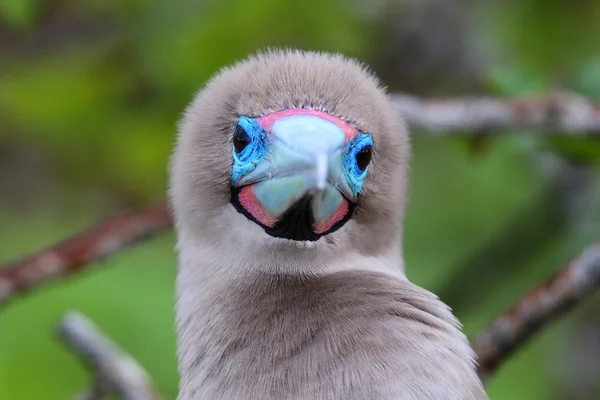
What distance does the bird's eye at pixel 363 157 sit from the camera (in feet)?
7.00

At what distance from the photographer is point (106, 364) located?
2.95m

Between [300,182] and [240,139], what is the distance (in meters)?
0.29

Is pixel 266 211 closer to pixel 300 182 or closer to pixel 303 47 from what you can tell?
pixel 300 182

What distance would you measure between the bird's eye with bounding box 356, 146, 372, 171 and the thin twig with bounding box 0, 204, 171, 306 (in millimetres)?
1144

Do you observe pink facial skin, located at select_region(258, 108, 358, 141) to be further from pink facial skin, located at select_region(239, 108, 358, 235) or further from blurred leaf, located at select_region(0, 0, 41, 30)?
blurred leaf, located at select_region(0, 0, 41, 30)

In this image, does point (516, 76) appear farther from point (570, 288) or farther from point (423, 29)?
point (423, 29)

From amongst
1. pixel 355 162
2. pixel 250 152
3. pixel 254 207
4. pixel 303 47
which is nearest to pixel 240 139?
pixel 250 152

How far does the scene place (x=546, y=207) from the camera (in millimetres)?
3799

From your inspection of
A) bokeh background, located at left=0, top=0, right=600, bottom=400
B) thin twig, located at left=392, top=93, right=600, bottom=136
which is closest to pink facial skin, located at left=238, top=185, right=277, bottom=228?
thin twig, located at left=392, top=93, right=600, bottom=136

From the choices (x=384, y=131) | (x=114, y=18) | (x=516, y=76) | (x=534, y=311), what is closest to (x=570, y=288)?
(x=534, y=311)

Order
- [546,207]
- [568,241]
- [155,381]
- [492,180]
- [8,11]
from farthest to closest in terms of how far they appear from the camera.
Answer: [492,180] < [155,381] < [546,207] < [568,241] < [8,11]

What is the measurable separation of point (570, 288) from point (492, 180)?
2.25 meters

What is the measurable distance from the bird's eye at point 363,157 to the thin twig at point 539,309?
61cm

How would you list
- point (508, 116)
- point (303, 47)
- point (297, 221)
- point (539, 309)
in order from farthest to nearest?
1. point (303, 47)
2. point (508, 116)
3. point (539, 309)
4. point (297, 221)
